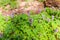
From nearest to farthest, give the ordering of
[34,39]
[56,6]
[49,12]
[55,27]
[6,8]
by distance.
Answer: [34,39]
[55,27]
[49,12]
[56,6]
[6,8]

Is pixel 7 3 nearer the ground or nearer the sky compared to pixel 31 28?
nearer the sky

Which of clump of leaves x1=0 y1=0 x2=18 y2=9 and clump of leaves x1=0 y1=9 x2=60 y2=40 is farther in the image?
clump of leaves x1=0 y1=0 x2=18 y2=9

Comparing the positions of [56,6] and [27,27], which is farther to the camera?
[56,6]

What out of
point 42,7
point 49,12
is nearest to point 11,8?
point 42,7

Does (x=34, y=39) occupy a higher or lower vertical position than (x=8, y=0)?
lower

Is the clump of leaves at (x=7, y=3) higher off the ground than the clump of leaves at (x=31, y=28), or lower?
higher

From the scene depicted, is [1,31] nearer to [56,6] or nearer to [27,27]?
[27,27]

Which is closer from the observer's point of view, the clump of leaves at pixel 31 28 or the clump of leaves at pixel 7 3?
the clump of leaves at pixel 31 28

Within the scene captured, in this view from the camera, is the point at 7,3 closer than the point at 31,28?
No

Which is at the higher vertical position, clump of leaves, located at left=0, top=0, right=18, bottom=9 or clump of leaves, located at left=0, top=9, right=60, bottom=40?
clump of leaves, located at left=0, top=0, right=18, bottom=9

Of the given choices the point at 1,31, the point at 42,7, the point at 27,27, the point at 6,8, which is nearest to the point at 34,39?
the point at 27,27

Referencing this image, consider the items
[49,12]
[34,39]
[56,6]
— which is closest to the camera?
[34,39]
